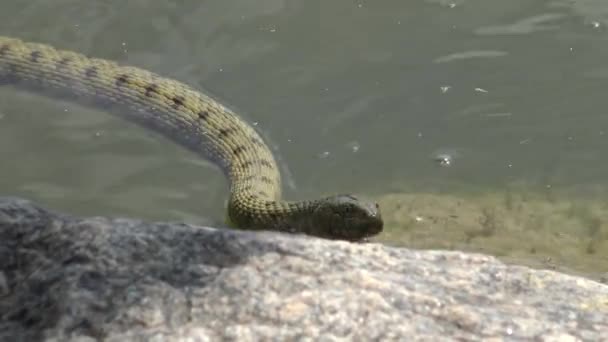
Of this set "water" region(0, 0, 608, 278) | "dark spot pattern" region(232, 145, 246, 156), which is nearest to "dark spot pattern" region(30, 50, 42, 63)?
"water" region(0, 0, 608, 278)

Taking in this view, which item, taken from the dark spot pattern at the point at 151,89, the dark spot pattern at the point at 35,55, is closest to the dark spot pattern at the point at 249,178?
the dark spot pattern at the point at 151,89

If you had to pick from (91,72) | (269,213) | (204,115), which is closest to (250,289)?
(269,213)

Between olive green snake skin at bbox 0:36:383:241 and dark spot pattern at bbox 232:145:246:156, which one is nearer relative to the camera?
olive green snake skin at bbox 0:36:383:241

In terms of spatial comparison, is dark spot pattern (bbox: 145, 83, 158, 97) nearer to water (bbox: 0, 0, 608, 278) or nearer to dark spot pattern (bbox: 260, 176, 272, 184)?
water (bbox: 0, 0, 608, 278)

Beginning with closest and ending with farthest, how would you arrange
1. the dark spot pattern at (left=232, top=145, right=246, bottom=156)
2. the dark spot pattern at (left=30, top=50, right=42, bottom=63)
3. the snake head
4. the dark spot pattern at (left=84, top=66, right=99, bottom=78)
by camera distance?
the snake head
the dark spot pattern at (left=232, top=145, right=246, bottom=156)
the dark spot pattern at (left=84, top=66, right=99, bottom=78)
the dark spot pattern at (left=30, top=50, right=42, bottom=63)

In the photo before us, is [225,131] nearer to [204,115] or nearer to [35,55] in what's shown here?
[204,115]

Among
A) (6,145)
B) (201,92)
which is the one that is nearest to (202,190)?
(201,92)
